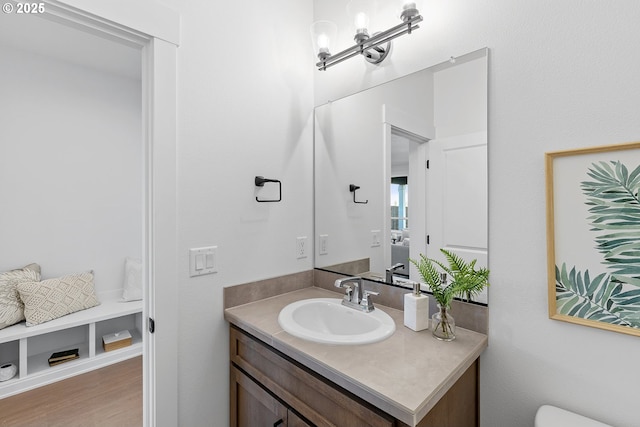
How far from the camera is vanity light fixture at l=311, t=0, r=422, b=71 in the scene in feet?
3.85

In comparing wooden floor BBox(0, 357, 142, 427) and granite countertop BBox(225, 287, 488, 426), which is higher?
granite countertop BBox(225, 287, 488, 426)

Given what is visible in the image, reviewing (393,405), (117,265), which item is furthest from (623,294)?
(117,265)

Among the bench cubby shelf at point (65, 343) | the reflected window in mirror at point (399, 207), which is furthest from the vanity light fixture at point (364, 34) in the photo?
the bench cubby shelf at point (65, 343)

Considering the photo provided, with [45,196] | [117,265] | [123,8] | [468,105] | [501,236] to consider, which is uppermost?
[123,8]

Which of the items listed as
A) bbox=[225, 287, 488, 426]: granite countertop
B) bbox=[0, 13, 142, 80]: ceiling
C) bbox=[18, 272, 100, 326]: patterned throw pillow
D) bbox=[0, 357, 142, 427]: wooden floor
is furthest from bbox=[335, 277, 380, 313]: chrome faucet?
bbox=[18, 272, 100, 326]: patterned throw pillow

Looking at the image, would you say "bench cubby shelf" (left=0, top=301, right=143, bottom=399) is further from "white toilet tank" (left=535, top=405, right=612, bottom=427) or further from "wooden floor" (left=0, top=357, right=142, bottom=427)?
"white toilet tank" (left=535, top=405, right=612, bottom=427)

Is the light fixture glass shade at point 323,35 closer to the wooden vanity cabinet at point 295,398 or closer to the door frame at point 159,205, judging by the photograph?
the door frame at point 159,205

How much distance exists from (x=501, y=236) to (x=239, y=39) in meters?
1.44

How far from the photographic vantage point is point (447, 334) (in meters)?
1.03

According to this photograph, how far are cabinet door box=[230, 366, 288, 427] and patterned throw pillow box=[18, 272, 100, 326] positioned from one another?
6.26 feet

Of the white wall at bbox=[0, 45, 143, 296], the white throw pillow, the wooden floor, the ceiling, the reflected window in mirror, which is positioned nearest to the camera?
the reflected window in mirror

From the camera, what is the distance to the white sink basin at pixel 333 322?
102cm

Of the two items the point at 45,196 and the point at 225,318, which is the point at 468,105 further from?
the point at 45,196

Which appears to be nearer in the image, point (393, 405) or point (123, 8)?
point (393, 405)
